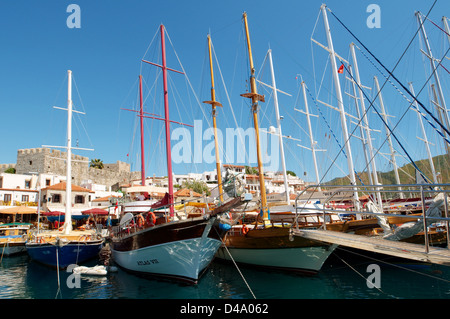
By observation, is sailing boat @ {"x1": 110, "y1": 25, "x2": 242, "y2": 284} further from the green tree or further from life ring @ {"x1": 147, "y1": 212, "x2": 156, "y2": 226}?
the green tree

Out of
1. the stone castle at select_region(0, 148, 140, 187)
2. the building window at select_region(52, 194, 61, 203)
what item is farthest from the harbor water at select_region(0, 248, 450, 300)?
the stone castle at select_region(0, 148, 140, 187)

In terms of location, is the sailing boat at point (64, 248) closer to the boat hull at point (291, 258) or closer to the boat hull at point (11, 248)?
the boat hull at point (11, 248)

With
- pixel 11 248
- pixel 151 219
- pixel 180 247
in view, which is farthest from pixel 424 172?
pixel 11 248

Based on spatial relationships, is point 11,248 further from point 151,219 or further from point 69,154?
point 151,219

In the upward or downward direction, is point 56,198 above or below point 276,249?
above

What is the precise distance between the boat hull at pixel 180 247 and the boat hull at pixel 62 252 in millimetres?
5413

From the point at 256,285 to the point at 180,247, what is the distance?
125 inches

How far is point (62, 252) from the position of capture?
1395 centimetres

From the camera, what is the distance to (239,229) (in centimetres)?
1404

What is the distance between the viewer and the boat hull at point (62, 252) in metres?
14.0

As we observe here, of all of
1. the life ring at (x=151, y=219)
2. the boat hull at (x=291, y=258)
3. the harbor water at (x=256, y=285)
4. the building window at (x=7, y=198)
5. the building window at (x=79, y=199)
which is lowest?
the harbor water at (x=256, y=285)

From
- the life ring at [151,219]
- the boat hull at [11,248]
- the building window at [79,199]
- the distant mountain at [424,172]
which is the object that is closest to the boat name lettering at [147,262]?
the life ring at [151,219]

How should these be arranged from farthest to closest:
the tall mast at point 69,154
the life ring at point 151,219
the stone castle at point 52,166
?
the stone castle at point 52,166, the tall mast at point 69,154, the life ring at point 151,219

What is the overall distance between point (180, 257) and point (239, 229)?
470 cm
